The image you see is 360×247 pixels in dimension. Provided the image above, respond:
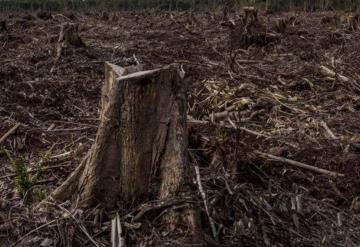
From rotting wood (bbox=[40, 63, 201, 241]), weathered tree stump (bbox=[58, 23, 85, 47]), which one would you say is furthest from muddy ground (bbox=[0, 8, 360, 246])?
weathered tree stump (bbox=[58, 23, 85, 47])

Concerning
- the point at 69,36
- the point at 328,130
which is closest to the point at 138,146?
the point at 328,130

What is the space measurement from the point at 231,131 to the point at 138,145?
156 centimetres

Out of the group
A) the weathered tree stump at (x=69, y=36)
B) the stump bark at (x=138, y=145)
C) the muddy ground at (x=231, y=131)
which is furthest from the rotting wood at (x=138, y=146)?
the weathered tree stump at (x=69, y=36)

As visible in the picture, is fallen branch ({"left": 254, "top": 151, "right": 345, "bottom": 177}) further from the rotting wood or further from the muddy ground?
the rotting wood

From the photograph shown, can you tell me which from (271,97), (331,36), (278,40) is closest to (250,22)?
(278,40)

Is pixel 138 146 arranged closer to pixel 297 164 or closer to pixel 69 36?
pixel 297 164

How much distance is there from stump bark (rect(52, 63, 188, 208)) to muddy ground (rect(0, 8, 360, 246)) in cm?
14

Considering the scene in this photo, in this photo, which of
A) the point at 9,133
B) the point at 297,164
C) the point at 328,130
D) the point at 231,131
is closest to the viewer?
the point at 297,164

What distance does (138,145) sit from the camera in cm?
324

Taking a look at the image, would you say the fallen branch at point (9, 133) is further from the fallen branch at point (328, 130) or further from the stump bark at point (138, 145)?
the fallen branch at point (328, 130)

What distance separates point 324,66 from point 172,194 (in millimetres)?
5134

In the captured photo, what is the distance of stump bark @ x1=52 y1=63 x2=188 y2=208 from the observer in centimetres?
320

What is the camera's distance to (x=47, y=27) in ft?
45.4

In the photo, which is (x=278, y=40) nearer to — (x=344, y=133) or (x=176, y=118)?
(x=344, y=133)
